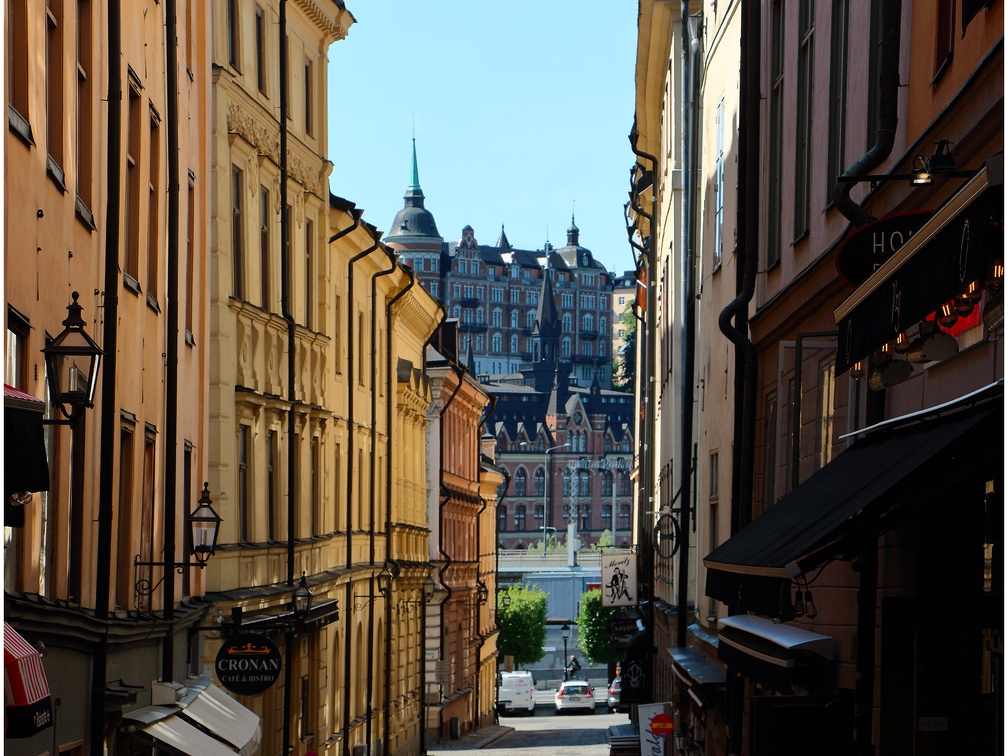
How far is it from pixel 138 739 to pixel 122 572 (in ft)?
5.59

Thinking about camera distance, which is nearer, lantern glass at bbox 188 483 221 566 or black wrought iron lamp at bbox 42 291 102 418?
black wrought iron lamp at bbox 42 291 102 418

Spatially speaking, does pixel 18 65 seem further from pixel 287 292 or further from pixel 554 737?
pixel 554 737

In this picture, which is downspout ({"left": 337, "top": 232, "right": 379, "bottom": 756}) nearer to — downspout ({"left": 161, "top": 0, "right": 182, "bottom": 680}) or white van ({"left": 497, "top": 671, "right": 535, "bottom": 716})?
downspout ({"left": 161, "top": 0, "right": 182, "bottom": 680})

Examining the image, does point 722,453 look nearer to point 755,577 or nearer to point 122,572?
point 122,572

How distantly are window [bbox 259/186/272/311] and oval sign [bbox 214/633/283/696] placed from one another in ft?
18.9

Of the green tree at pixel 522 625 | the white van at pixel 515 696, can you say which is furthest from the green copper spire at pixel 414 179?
the white van at pixel 515 696

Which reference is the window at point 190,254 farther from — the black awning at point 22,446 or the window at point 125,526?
the black awning at point 22,446

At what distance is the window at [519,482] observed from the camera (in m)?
176

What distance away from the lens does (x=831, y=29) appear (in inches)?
488

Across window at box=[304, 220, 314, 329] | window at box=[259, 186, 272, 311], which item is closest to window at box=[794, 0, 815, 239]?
window at box=[259, 186, 272, 311]

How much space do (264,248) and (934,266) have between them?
17.7 metres

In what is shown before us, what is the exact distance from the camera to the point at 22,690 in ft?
25.8

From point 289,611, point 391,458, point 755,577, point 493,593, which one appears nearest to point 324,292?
point 289,611

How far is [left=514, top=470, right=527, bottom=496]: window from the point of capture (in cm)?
17588
